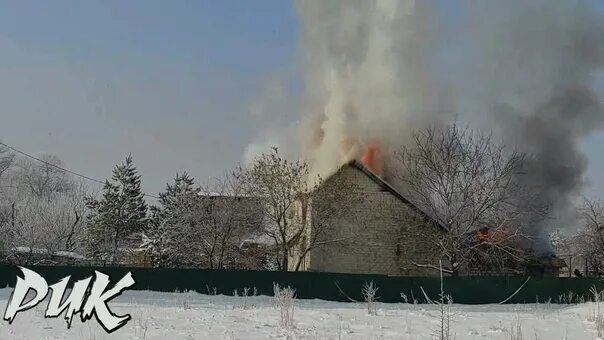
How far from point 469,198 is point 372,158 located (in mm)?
10999

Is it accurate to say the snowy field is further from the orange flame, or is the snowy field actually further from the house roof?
the orange flame

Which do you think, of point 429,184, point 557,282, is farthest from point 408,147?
point 557,282

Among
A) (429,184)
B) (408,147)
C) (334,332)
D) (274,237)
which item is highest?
(408,147)

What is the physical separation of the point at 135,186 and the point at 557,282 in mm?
41339

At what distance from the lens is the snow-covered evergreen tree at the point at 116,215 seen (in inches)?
2085

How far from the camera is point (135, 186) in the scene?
60062 millimetres

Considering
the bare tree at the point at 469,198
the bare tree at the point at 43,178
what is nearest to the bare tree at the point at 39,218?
the bare tree at the point at 43,178

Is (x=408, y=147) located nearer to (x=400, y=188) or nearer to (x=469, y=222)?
(x=400, y=188)

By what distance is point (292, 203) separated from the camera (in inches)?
1391

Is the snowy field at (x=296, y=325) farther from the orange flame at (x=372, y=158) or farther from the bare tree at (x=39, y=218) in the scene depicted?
A: the bare tree at (x=39, y=218)

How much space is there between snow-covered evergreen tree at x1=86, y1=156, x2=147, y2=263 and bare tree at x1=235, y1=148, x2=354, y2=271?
19116 millimetres

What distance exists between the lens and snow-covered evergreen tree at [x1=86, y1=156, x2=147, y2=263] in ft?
174

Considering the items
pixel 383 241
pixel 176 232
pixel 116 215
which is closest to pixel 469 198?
pixel 383 241

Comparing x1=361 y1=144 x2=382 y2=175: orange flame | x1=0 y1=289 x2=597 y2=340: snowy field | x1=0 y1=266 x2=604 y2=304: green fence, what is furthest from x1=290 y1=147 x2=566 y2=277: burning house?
x1=0 y1=289 x2=597 y2=340: snowy field
